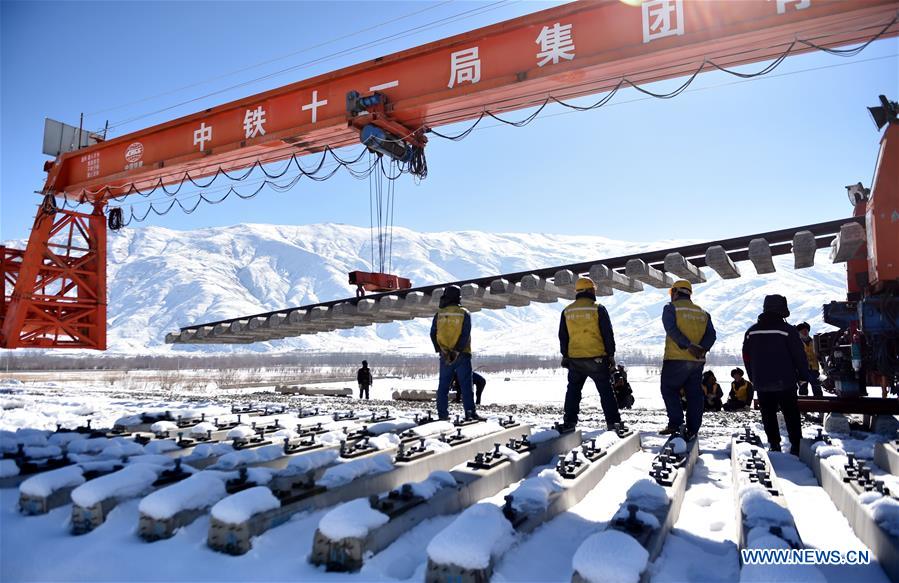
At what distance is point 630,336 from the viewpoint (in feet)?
585

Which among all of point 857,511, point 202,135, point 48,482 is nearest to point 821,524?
point 857,511

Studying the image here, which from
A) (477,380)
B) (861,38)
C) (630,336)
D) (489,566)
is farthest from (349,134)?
(630,336)

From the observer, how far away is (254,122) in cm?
916

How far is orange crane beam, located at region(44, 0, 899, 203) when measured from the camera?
5820 mm

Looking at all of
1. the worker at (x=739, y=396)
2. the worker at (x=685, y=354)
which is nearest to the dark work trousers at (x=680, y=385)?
the worker at (x=685, y=354)

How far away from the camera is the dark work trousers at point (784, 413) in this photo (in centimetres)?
508

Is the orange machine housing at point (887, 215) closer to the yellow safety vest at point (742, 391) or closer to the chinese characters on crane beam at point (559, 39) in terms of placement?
the chinese characters on crane beam at point (559, 39)

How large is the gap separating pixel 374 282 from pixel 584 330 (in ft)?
18.5

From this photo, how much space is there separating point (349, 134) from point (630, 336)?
592 feet

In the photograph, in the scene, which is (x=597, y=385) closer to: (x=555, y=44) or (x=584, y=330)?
(x=584, y=330)

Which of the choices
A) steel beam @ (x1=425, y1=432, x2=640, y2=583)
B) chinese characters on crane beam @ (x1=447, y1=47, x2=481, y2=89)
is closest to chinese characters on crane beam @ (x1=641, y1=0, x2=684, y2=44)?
chinese characters on crane beam @ (x1=447, y1=47, x2=481, y2=89)

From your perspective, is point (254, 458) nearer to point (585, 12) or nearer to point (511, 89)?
point (511, 89)

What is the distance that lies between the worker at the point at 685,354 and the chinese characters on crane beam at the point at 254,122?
6841 millimetres

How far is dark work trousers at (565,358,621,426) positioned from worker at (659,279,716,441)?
56 cm
